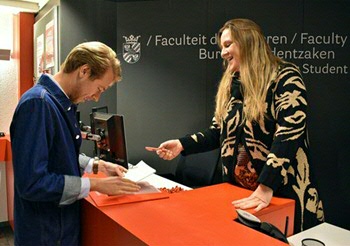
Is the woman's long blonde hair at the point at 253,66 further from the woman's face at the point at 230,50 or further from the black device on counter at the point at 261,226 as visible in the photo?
the black device on counter at the point at 261,226

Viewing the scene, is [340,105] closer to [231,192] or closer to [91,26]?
[231,192]

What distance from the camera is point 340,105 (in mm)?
2977

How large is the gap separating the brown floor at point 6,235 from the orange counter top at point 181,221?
257 centimetres

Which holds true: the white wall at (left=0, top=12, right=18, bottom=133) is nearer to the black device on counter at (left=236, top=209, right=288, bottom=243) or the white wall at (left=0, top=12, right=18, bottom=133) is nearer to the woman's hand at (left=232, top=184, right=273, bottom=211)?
the woman's hand at (left=232, top=184, right=273, bottom=211)

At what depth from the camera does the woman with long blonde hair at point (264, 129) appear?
1.55m

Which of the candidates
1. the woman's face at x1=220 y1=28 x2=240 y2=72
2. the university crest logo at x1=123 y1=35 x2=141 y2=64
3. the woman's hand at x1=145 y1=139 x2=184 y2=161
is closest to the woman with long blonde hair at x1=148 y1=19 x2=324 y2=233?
the woman's face at x1=220 y1=28 x2=240 y2=72

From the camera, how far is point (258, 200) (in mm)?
1501

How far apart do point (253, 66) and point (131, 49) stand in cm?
205

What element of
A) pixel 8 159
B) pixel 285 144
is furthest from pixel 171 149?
pixel 8 159

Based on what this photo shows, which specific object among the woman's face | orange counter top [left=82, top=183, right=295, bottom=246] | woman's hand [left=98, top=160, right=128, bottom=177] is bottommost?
orange counter top [left=82, top=183, right=295, bottom=246]

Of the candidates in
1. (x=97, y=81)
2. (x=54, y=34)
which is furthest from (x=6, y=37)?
(x=97, y=81)

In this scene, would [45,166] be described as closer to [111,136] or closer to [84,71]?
[84,71]

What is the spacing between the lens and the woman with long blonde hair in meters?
1.55

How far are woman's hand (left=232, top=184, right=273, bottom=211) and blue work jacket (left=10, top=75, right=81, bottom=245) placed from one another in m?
0.68
